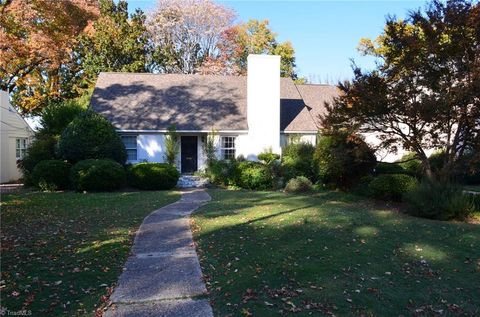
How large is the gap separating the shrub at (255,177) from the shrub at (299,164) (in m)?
0.76

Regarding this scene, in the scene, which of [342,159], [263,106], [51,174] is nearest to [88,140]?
[51,174]

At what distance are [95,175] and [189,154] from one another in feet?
23.8

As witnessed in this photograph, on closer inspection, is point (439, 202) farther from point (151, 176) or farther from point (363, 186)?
point (151, 176)

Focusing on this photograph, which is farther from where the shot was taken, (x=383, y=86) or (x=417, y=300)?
(x=383, y=86)

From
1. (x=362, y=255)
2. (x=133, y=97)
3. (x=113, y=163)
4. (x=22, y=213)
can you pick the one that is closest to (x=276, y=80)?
(x=133, y=97)

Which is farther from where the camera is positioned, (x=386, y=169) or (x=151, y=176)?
(x=386, y=169)

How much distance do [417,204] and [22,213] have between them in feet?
34.5

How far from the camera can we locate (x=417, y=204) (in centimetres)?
1095

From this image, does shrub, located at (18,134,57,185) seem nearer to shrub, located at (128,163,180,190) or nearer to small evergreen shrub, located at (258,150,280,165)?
shrub, located at (128,163,180,190)

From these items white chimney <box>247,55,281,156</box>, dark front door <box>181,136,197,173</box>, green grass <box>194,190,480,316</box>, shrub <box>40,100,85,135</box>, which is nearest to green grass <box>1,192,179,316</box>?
green grass <box>194,190,480,316</box>

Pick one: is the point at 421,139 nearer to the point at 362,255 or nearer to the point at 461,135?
the point at 461,135

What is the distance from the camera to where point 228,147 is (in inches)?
908

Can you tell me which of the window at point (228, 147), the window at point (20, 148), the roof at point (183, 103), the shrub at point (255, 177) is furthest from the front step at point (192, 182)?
the window at point (20, 148)

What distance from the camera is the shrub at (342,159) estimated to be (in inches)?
557
